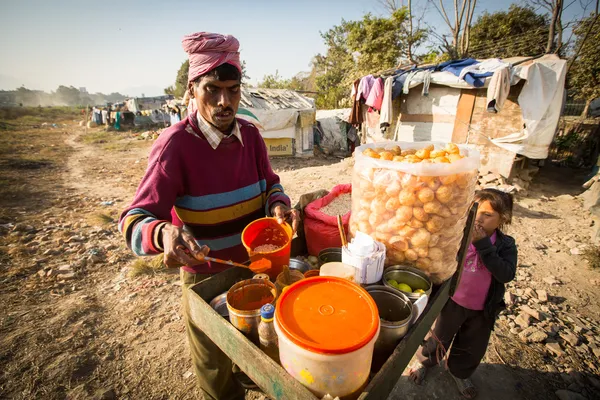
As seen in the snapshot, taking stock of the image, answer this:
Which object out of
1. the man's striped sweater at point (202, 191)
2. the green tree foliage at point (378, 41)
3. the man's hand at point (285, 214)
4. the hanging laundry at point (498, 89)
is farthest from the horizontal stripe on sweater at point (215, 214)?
the green tree foliage at point (378, 41)

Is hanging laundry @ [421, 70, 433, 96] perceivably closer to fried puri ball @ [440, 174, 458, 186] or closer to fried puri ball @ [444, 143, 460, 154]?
fried puri ball @ [444, 143, 460, 154]

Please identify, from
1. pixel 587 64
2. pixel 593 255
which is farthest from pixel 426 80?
pixel 587 64

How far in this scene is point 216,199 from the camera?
1718mm

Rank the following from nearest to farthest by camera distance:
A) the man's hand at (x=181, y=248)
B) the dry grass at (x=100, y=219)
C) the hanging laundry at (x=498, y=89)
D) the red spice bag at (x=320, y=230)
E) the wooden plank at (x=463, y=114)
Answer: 1. the man's hand at (x=181, y=248)
2. the red spice bag at (x=320, y=230)
3. the dry grass at (x=100, y=219)
4. the hanging laundry at (x=498, y=89)
5. the wooden plank at (x=463, y=114)

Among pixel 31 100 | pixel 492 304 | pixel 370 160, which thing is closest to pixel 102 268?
pixel 370 160

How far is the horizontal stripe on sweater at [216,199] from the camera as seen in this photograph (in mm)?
1668

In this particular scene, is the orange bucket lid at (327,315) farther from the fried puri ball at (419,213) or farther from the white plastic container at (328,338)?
the fried puri ball at (419,213)

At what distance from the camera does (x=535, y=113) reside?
20.6ft

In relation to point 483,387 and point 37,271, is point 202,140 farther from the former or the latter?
point 37,271

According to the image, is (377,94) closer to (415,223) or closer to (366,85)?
(366,85)

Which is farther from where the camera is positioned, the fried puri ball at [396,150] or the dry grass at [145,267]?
the dry grass at [145,267]

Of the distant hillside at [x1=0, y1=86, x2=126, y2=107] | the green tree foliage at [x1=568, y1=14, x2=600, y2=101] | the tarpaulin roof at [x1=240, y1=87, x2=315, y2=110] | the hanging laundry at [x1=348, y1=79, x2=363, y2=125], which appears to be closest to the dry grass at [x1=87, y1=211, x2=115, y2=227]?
the tarpaulin roof at [x1=240, y1=87, x2=315, y2=110]

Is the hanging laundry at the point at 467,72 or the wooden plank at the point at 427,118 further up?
the hanging laundry at the point at 467,72

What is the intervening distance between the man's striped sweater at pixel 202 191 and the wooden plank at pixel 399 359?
3.31 ft
